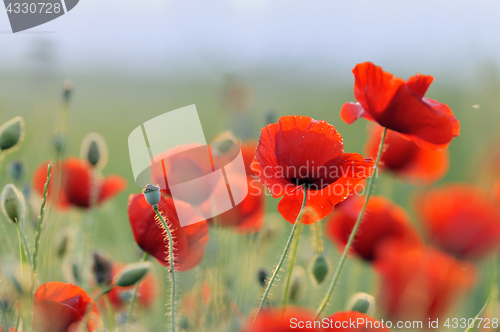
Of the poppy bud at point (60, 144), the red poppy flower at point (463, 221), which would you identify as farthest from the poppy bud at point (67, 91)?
the red poppy flower at point (463, 221)

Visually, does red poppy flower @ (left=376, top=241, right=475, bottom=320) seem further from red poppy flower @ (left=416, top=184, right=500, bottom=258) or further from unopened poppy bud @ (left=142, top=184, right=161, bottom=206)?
unopened poppy bud @ (left=142, top=184, right=161, bottom=206)

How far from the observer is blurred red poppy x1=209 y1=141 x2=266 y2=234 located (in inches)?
22.5

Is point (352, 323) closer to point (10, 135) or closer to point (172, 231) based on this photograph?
point (172, 231)

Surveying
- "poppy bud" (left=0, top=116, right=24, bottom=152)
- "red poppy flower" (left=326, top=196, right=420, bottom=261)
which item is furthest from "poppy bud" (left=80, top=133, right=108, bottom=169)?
"red poppy flower" (left=326, top=196, right=420, bottom=261)

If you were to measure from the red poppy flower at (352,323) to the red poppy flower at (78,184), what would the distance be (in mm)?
475

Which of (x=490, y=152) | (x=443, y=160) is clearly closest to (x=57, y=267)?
(x=443, y=160)

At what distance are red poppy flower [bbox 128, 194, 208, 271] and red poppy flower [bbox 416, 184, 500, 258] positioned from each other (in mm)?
351

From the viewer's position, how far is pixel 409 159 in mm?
837

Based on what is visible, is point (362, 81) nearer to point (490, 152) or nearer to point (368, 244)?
point (368, 244)

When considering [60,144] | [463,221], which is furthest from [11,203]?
[463,221]

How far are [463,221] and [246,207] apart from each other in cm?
30

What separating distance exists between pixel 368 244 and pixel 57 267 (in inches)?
18.3

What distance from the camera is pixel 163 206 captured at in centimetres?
50

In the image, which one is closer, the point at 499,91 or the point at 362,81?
the point at 362,81
